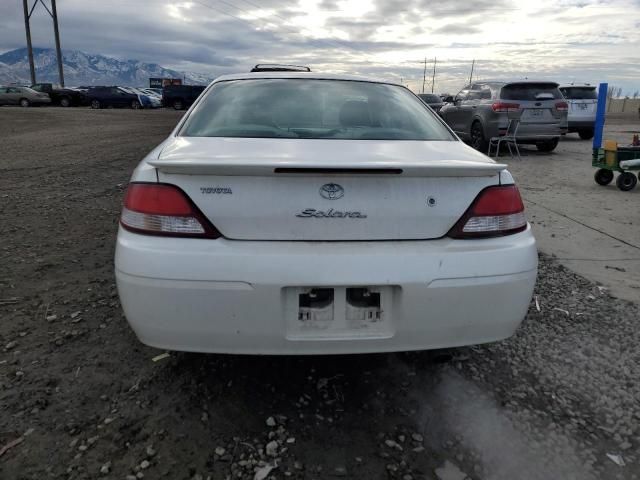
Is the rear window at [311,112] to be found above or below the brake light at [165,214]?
above

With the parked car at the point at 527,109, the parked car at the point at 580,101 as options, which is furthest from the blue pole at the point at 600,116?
the parked car at the point at 580,101

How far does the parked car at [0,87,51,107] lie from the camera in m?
34.4

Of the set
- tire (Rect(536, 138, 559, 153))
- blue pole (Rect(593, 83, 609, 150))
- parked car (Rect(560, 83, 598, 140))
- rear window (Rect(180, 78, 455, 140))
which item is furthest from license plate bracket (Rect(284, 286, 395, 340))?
parked car (Rect(560, 83, 598, 140))

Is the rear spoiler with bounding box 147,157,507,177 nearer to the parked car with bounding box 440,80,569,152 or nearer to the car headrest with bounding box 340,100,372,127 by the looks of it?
the car headrest with bounding box 340,100,372,127

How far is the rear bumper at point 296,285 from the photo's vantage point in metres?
1.91

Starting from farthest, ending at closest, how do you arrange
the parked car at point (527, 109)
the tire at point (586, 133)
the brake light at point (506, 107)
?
the tire at point (586, 133), the parked car at point (527, 109), the brake light at point (506, 107)

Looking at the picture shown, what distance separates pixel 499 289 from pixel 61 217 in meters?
4.80

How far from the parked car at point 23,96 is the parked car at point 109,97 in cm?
293

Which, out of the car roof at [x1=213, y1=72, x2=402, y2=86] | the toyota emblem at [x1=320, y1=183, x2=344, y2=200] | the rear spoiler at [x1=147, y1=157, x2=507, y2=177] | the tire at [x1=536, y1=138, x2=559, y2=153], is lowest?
the tire at [x1=536, y1=138, x2=559, y2=153]

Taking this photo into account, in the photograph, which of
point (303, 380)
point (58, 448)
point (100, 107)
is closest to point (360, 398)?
point (303, 380)

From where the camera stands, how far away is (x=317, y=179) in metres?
1.97

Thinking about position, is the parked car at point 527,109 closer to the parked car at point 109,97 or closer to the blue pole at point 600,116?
the blue pole at point 600,116

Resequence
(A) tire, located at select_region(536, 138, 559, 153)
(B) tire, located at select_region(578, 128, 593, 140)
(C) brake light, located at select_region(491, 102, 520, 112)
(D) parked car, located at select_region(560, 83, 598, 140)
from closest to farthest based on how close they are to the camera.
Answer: (C) brake light, located at select_region(491, 102, 520, 112), (A) tire, located at select_region(536, 138, 559, 153), (D) parked car, located at select_region(560, 83, 598, 140), (B) tire, located at select_region(578, 128, 593, 140)

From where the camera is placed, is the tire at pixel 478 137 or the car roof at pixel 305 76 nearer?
the car roof at pixel 305 76
